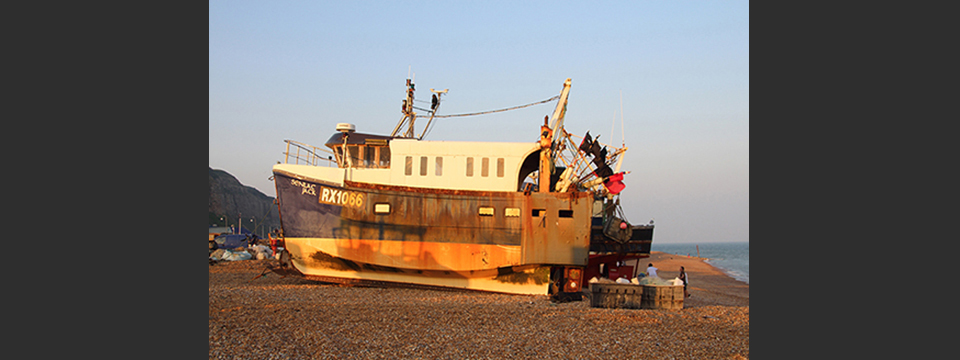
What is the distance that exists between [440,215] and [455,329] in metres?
7.45

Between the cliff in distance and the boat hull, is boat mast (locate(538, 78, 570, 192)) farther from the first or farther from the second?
the cliff in distance

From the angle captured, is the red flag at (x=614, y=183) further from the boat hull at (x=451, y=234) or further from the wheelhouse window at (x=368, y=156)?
the wheelhouse window at (x=368, y=156)

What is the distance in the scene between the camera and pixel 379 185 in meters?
18.1

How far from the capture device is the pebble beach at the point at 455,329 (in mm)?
9008

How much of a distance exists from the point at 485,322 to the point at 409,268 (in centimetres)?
701

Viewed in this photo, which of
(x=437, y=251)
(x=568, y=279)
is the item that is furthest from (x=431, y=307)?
(x=568, y=279)

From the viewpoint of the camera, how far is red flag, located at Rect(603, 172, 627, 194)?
1873 centimetres

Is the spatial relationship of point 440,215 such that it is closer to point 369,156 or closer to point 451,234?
point 451,234

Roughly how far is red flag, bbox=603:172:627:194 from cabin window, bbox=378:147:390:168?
25.3 ft

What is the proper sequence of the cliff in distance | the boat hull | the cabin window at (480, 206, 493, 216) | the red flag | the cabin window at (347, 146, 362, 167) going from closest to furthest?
the boat hull → the cabin window at (480, 206, 493, 216) → the red flag → the cabin window at (347, 146, 362, 167) → the cliff in distance

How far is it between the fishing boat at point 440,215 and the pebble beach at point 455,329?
7.35 ft

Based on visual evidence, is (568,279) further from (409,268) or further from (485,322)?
→ (485,322)

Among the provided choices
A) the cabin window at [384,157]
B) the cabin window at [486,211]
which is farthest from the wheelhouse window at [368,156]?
the cabin window at [486,211]

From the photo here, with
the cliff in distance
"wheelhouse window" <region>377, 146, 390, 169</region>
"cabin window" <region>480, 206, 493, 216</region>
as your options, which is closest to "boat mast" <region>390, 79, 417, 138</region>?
"wheelhouse window" <region>377, 146, 390, 169</region>
